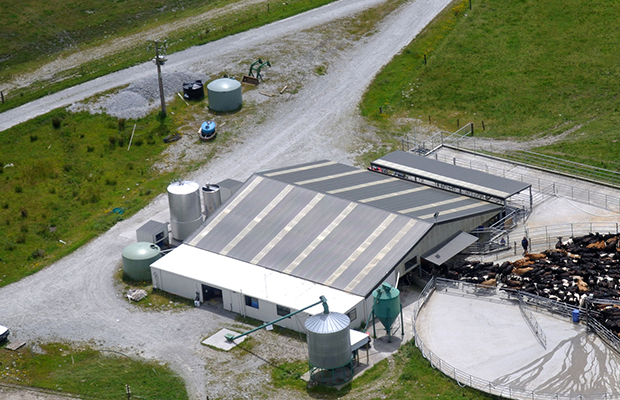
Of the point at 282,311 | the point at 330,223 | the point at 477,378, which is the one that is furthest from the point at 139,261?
the point at 477,378

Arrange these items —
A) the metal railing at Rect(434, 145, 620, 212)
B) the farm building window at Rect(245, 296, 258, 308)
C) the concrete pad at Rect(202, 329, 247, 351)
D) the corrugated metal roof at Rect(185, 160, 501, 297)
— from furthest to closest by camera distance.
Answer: the metal railing at Rect(434, 145, 620, 212), the corrugated metal roof at Rect(185, 160, 501, 297), the farm building window at Rect(245, 296, 258, 308), the concrete pad at Rect(202, 329, 247, 351)

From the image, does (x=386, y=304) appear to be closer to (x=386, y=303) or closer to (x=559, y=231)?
(x=386, y=303)

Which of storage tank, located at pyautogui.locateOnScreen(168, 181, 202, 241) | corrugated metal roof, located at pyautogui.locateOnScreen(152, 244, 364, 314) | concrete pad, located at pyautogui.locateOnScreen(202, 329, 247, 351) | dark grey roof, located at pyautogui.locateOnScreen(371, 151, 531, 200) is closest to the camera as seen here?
concrete pad, located at pyautogui.locateOnScreen(202, 329, 247, 351)

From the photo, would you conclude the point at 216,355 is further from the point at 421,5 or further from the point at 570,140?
the point at 421,5

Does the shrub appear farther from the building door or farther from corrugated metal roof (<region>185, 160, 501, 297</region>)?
the building door

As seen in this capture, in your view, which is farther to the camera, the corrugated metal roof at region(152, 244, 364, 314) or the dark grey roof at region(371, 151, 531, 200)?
the dark grey roof at region(371, 151, 531, 200)

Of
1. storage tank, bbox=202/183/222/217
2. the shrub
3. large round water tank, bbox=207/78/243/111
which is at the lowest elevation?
the shrub

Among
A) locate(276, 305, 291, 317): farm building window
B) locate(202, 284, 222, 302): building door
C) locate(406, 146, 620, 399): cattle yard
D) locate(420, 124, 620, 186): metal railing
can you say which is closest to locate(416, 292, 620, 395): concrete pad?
locate(406, 146, 620, 399): cattle yard
